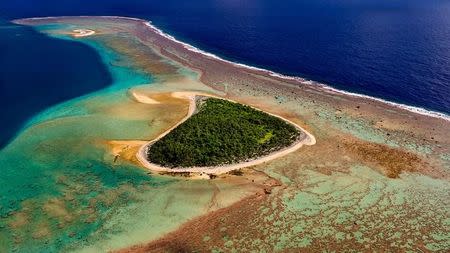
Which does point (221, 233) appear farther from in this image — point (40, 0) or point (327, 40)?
point (40, 0)

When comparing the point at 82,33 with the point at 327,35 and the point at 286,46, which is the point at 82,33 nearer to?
the point at 286,46

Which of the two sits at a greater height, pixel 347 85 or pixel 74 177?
pixel 347 85

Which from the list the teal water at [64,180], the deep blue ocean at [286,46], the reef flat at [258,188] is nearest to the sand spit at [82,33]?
the deep blue ocean at [286,46]

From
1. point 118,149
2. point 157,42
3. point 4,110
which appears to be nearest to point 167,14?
point 157,42

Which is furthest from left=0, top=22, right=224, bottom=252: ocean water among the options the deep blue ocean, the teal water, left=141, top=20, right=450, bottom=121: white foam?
left=141, top=20, right=450, bottom=121: white foam

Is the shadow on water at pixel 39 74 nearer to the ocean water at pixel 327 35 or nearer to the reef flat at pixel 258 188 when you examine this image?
the reef flat at pixel 258 188

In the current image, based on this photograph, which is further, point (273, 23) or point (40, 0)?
point (40, 0)
